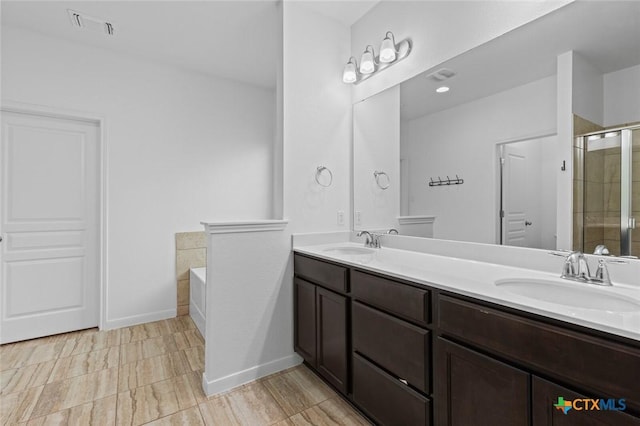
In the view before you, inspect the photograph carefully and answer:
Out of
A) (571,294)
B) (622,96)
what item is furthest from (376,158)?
(571,294)

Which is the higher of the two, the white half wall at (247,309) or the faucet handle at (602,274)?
the faucet handle at (602,274)

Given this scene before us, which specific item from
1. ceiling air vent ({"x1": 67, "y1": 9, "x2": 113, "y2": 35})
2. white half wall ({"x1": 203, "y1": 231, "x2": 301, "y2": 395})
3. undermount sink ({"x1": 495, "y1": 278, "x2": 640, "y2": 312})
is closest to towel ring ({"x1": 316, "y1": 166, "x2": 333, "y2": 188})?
white half wall ({"x1": 203, "y1": 231, "x2": 301, "y2": 395})

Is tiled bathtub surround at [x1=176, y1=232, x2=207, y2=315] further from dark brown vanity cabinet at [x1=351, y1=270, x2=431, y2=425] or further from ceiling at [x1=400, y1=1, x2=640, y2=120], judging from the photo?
ceiling at [x1=400, y1=1, x2=640, y2=120]

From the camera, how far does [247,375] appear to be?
202 cm

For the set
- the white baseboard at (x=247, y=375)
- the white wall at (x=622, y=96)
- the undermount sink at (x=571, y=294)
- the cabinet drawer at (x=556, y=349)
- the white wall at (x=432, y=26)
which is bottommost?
the white baseboard at (x=247, y=375)

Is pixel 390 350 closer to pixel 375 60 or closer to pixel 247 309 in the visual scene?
pixel 247 309

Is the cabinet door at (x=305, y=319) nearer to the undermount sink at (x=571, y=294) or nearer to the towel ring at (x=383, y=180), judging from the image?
the towel ring at (x=383, y=180)

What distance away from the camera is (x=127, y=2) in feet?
7.34

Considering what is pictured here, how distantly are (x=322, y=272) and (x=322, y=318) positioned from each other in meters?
0.29

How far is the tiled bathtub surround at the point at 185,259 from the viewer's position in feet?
10.6

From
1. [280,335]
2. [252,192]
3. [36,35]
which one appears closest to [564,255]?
[280,335]

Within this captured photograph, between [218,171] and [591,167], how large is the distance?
3233 millimetres

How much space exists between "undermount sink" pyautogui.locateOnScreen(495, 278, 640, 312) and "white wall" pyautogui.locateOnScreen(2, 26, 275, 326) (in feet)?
9.87

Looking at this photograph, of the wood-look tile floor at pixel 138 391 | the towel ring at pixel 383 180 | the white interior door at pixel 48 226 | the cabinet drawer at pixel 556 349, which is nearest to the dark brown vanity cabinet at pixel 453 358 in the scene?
the cabinet drawer at pixel 556 349
